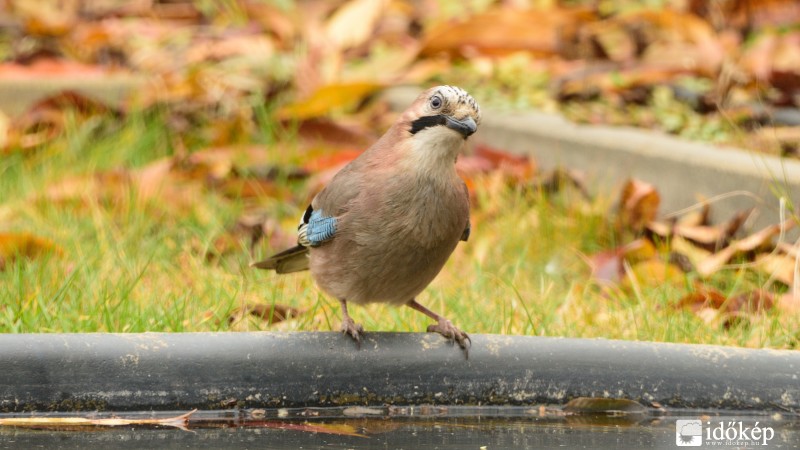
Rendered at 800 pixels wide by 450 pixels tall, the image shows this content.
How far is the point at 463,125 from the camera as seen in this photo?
12.0 ft

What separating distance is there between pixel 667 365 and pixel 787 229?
1647 millimetres

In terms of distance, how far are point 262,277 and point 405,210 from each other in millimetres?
1338

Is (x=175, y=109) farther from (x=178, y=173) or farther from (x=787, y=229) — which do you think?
(x=787, y=229)

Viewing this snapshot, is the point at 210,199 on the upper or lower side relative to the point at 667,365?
upper

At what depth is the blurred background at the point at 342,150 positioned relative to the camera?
4.43m

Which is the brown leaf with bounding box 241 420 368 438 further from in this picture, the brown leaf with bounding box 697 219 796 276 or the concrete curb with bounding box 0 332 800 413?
Result: the brown leaf with bounding box 697 219 796 276

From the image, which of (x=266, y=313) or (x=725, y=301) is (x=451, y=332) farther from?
(x=725, y=301)

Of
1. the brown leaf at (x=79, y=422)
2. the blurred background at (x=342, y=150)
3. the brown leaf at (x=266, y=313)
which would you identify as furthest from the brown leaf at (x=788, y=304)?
the brown leaf at (x=79, y=422)

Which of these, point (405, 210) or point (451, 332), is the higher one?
point (405, 210)

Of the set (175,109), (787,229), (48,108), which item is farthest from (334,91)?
(787,229)

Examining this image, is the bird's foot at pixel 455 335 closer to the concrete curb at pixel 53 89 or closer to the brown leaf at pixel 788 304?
the brown leaf at pixel 788 304

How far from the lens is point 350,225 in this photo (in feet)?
12.7

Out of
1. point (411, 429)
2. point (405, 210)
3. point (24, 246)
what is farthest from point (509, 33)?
point (411, 429)

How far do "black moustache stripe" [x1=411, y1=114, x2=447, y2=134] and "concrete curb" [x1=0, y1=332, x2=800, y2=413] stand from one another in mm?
661
